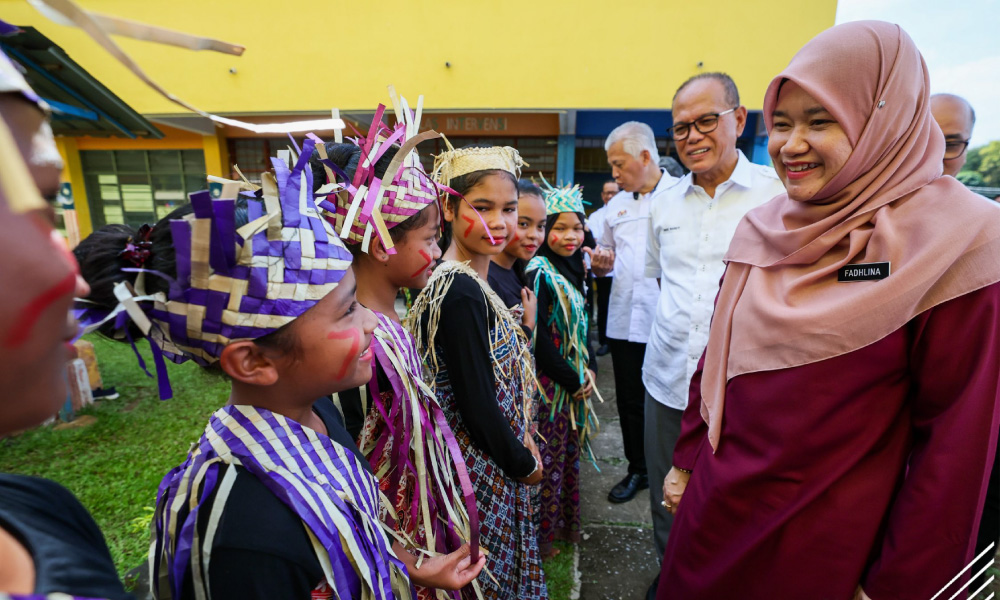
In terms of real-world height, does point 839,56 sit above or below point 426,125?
below

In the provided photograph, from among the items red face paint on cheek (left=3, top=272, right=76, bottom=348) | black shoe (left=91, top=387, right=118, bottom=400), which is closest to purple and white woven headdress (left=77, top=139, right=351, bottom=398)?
red face paint on cheek (left=3, top=272, right=76, bottom=348)

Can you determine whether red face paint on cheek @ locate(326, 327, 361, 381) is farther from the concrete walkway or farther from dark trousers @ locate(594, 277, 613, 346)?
dark trousers @ locate(594, 277, 613, 346)

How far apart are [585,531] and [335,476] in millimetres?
2422

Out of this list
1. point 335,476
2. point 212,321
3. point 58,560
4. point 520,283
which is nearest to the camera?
point 58,560

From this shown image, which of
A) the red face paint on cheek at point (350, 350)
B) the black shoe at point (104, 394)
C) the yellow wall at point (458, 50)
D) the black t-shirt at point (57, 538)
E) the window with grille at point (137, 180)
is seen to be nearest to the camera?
the black t-shirt at point (57, 538)

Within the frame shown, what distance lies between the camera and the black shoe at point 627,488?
3375 mm

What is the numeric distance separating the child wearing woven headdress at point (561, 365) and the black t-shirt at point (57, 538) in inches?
79.2

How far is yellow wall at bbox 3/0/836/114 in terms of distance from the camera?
8.17m

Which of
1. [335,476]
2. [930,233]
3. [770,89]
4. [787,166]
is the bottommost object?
[335,476]

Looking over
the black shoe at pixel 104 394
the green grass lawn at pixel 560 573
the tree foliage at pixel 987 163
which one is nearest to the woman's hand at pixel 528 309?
the green grass lawn at pixel 560 573

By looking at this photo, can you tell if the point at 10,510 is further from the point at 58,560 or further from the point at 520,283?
the point at 520,283

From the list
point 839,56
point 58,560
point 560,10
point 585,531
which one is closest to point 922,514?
point 839,56

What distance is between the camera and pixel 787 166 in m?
1.59

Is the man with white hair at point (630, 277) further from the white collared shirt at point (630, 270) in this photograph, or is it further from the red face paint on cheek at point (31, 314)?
the red face paint on cheek at point (31, 314)
